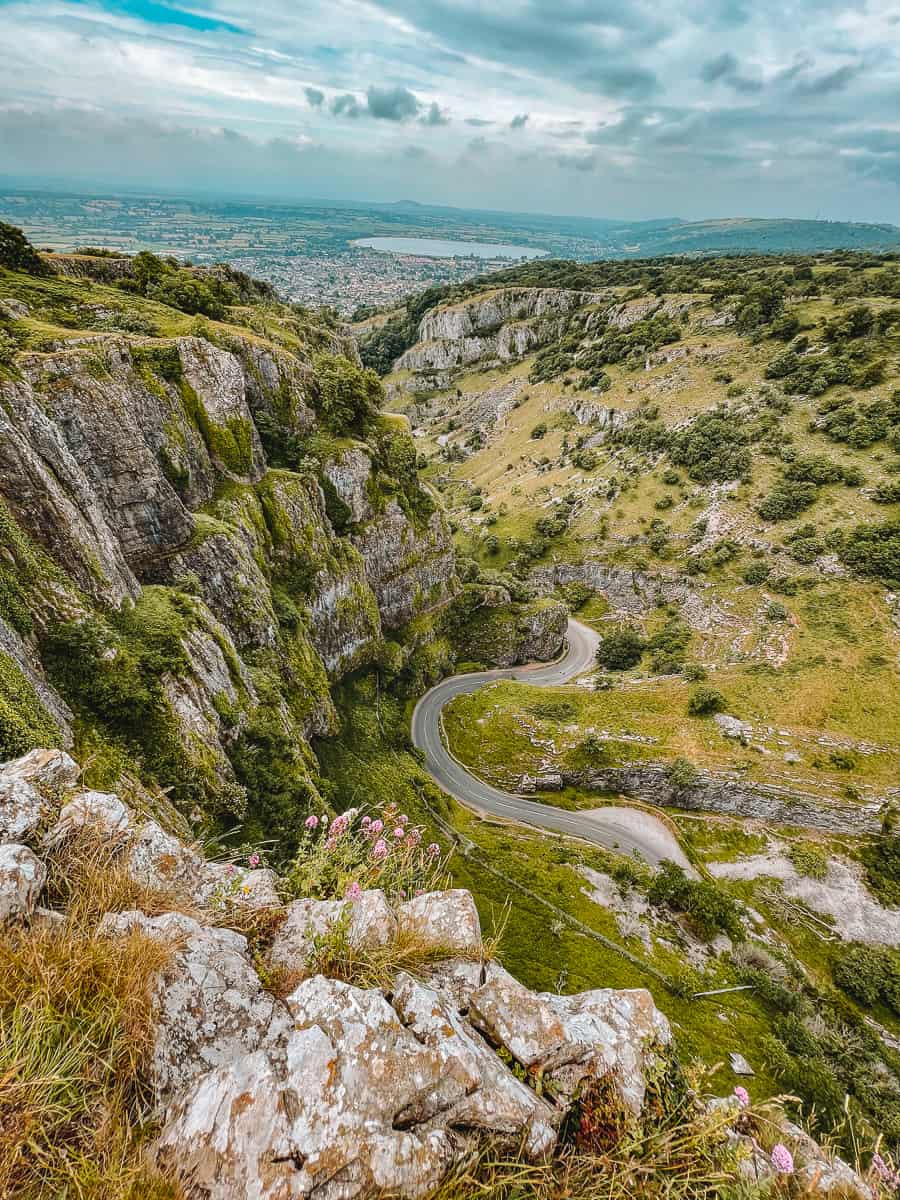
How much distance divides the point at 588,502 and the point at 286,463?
2669 inches

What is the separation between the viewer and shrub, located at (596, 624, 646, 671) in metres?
75.2

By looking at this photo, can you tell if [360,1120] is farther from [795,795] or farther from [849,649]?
[849,649]

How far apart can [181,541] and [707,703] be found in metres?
55.8

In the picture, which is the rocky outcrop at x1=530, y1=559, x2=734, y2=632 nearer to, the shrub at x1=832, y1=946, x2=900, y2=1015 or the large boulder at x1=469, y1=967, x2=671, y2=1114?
the shrub at x1=832, y1=946, x2=900, y2=1015

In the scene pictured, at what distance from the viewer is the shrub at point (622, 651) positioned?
247 ft

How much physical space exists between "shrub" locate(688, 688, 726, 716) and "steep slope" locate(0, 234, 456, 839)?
38124 mm

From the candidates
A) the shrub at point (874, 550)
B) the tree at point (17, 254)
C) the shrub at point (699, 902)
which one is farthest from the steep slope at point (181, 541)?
the shrub at point (874, 550)

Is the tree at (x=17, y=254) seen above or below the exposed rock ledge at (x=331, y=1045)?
above

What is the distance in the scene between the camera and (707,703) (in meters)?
57.6

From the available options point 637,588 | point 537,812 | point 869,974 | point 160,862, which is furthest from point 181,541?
point 637,588

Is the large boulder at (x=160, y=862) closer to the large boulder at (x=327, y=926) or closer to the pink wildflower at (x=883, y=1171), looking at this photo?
the large boulder at (x=327, y=926)

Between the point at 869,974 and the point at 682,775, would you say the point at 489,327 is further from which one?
the point at 869,974

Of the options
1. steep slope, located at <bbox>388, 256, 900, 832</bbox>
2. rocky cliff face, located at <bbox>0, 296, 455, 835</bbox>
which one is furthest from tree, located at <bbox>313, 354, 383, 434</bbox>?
steep slope, located at <bbox>388, 256, 900, 832</bbox>

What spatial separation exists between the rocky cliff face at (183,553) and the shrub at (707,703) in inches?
1496
